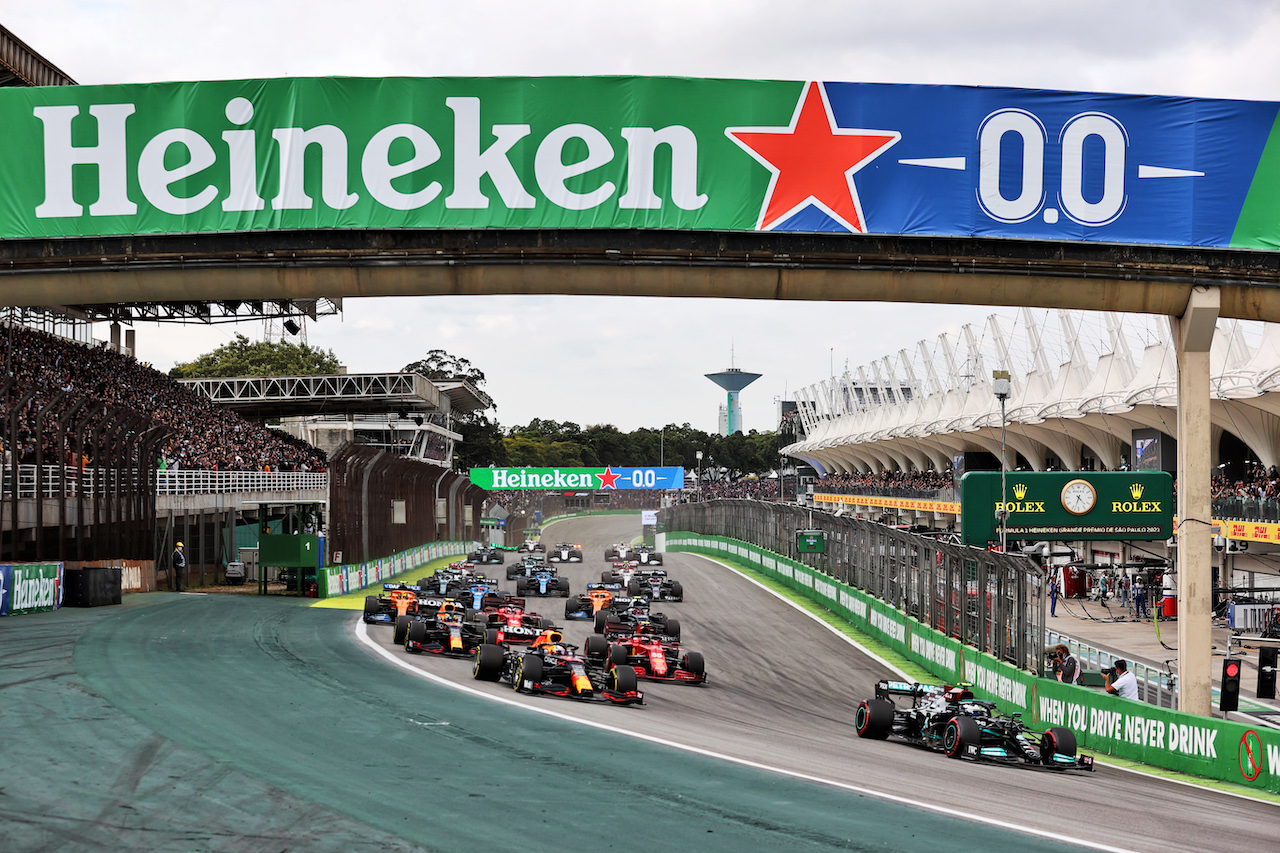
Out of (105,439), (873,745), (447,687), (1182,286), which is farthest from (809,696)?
(105,439)

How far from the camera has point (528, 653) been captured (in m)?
16.5

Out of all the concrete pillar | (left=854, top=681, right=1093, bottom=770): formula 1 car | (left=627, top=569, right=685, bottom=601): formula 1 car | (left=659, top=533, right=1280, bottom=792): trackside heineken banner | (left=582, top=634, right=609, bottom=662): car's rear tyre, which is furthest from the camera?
(left=627, top=569, right=685, bottom=601): formula 1 car

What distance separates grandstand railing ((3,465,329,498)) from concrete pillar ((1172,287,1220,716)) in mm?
20782

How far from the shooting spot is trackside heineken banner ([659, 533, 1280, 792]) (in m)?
13.2

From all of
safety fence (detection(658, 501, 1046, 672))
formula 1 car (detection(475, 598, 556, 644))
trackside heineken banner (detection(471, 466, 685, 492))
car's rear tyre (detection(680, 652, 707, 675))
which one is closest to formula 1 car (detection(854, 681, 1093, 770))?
safety fence (detection(658, 501, 1046, 672))

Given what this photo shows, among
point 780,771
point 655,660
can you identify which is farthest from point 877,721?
point 655,660

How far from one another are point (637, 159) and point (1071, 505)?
1167 centimetres

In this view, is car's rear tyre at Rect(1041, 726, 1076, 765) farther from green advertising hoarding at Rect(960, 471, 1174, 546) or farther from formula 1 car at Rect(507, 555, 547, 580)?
formula 1 car at Rect(507, 555, 547, 580)

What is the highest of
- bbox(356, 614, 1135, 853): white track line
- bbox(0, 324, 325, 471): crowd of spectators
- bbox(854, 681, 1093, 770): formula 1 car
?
bbox(0, 324, 325, 471): crowd of spectators

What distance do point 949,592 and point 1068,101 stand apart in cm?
1071

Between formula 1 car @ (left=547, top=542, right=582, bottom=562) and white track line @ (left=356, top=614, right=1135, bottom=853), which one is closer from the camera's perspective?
white track line @ (left=356, top=614, right=1135, bottom=853)

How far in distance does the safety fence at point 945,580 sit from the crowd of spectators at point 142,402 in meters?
19.5

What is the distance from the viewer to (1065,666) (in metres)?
17.5

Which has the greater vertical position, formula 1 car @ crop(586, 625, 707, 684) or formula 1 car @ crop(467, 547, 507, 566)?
formula 1 car @ crop(586, 625, 707, 684)
